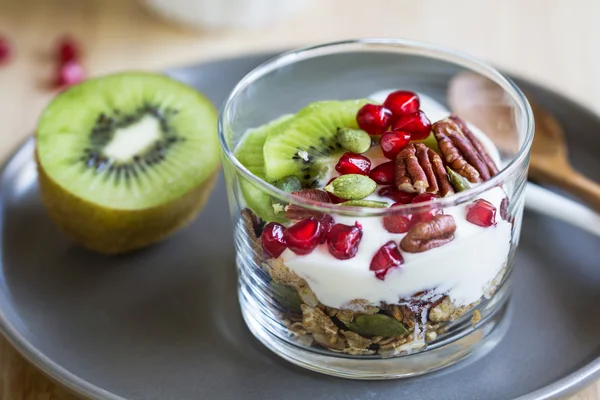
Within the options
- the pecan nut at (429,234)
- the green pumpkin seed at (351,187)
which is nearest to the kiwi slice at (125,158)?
the green pumpkin seed at (351,187)

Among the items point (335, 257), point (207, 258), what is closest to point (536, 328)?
point (335, 257)

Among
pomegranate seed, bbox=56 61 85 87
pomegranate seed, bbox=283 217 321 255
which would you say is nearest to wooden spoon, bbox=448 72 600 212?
pomegranate seed, bbox=283 217 321 255

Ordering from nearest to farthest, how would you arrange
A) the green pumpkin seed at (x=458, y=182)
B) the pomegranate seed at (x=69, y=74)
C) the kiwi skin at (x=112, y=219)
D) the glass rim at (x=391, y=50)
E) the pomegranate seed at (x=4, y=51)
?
the glass rim at (x=391, y=50) < the green pumpkin seed at (x=458, y=182) < the kiwi skin at (x=112, y=219) < the pomegranate seed at (x=69, y=74) < the pomegranate seed at (x=4, y=51)

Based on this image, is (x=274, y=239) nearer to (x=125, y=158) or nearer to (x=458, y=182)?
(x=458, y=182)

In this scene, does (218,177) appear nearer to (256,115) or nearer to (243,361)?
(256,115)

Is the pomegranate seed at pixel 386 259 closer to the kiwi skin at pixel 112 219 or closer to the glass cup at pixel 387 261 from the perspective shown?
the glass cup at pixel 387 261

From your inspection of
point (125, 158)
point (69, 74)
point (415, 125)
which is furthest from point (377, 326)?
point (69, 74)
